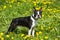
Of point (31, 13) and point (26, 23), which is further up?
point (26, 23)

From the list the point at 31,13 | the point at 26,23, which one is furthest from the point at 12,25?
the point at 31,13

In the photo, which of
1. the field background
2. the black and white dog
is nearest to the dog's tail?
the black and white dog

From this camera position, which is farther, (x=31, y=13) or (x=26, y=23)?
(x=31, y=13)

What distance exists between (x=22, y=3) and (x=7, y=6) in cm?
82

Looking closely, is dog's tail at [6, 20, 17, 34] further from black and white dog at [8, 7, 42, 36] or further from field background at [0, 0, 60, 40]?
field background at [0, 0, 60, 40]

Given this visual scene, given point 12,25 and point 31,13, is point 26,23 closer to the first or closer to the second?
point 12,25

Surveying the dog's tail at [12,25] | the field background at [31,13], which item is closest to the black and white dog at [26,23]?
the dog's tail at [12,25]

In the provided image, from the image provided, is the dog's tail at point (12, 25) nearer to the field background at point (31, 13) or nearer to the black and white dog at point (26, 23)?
the black and white dog at point (26, 23)

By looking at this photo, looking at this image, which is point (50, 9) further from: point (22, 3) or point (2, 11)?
point (2, 11)

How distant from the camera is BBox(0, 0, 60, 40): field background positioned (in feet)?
28.2

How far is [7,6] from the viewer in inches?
449

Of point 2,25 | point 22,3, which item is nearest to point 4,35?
point 2,25

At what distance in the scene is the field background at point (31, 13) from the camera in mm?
8594

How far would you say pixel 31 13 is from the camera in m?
10.9
